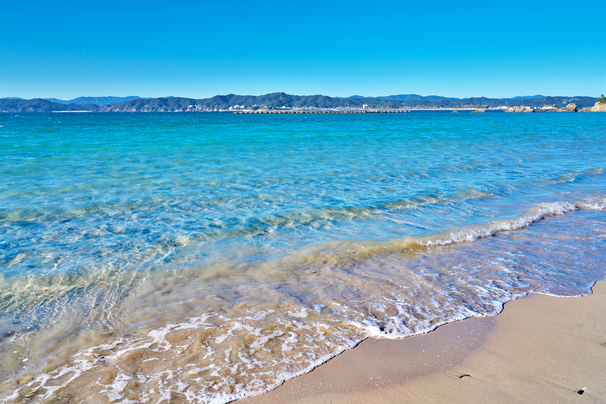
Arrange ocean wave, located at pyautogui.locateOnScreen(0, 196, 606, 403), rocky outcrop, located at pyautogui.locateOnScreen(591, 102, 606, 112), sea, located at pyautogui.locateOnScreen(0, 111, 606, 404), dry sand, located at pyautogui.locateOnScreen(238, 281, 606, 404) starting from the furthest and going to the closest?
1. rocky outcrop, located at pyautogui.locateOnScreen(591, 102, 606, 112)
2. sea, located at pyautogui.locateOnScreen(0, 111, 606, 404)
3. ocean wave, located at pyautogui.locateOnScreen(0, 196, 606, 403)
4. dry sand, located at pyautogui.locateOnScreen(238, 281, 606, 404)

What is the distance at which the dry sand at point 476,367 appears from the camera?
2.96m

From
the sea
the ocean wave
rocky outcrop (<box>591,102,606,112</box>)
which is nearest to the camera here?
the ocean wave

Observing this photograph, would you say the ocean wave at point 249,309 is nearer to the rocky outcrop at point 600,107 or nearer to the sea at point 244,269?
the sea at point 244,269

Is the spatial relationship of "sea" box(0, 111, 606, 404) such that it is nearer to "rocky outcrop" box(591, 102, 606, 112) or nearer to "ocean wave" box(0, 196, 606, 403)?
"ocean wave" box(0, 196, 606, 403)

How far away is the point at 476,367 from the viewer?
10.9ft

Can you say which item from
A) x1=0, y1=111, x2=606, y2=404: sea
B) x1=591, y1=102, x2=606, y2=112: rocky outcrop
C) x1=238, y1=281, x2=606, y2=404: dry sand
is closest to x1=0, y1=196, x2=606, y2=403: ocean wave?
x1=0, y1=111, x2=606, y2=404: sea

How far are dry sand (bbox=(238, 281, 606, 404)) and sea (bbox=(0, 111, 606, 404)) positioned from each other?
20 cm

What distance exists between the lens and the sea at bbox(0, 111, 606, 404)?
134 inches

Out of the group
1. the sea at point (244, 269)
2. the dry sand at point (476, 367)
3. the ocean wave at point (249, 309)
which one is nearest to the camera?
the dry sand at point (476, 367)

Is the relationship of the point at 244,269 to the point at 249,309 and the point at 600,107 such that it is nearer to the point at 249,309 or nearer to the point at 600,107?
the point at 249,309

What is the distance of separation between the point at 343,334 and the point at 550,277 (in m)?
3.46

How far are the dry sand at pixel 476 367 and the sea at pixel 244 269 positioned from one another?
0.65 feet

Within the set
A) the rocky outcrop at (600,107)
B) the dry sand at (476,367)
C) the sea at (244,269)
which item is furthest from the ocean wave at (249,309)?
the rocky outcrop at (600,107)

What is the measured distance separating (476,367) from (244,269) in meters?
3.44
